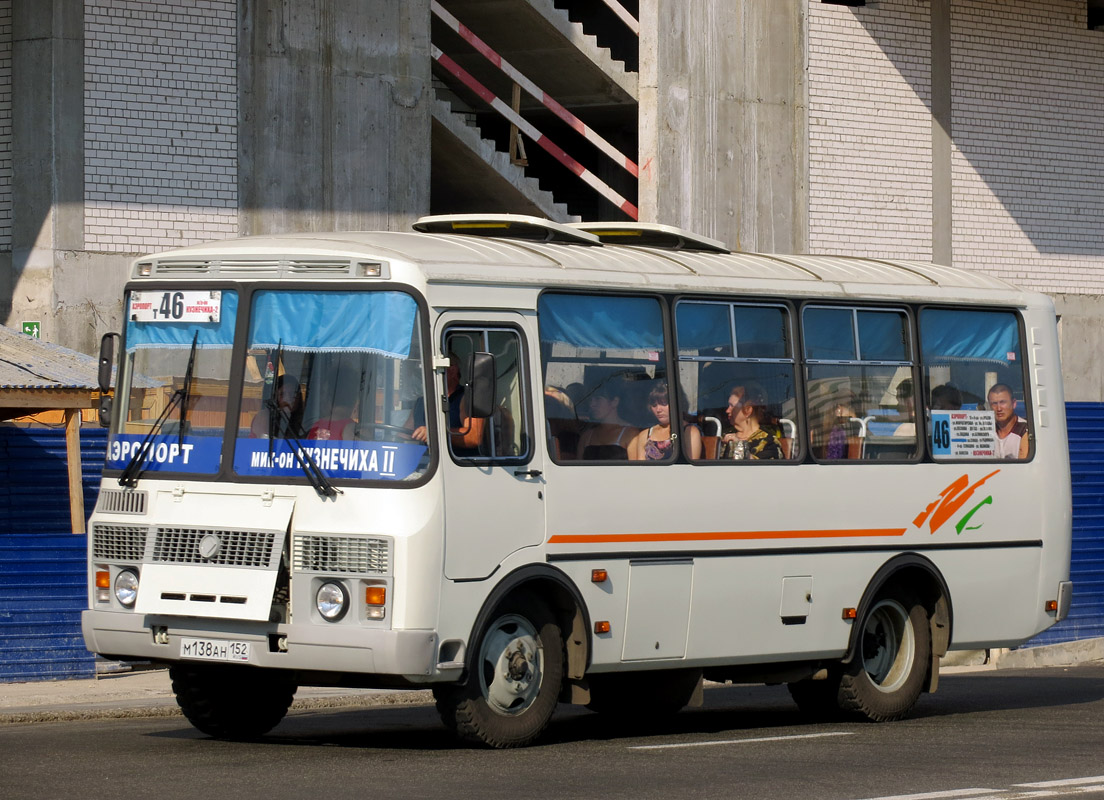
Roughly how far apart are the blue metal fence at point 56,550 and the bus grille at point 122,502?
423 cm

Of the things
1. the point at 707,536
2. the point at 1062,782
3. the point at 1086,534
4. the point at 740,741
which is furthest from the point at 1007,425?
the point at 1086,534

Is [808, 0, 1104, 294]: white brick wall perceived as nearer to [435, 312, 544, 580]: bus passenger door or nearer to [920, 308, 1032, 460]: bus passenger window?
[920, 308, 1032, 460]: bus passenger window

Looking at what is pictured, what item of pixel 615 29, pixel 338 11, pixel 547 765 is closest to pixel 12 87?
pixel 338 11

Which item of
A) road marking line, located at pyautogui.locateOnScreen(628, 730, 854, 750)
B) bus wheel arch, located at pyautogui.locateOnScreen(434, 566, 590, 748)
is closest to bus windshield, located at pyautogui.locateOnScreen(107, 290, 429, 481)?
bus wheel arch, located at pyautogui.locateOnScreen(434, 566, 590, 748)

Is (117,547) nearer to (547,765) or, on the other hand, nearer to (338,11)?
(547,765)

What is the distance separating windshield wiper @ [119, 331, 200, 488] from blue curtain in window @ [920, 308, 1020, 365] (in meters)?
5.29

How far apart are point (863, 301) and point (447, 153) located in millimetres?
14190

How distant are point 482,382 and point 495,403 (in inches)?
17.1

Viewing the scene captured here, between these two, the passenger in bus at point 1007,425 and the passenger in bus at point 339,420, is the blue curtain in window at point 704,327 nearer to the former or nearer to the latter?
the passenger in bus at point 339,420

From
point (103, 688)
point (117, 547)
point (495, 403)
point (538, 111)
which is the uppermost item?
point (538, 111)

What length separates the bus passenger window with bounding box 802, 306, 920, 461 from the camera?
523 inches

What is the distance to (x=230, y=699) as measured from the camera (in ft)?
39.1

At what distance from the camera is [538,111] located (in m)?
31.1

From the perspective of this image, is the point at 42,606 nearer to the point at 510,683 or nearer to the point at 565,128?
the point at 510,683
